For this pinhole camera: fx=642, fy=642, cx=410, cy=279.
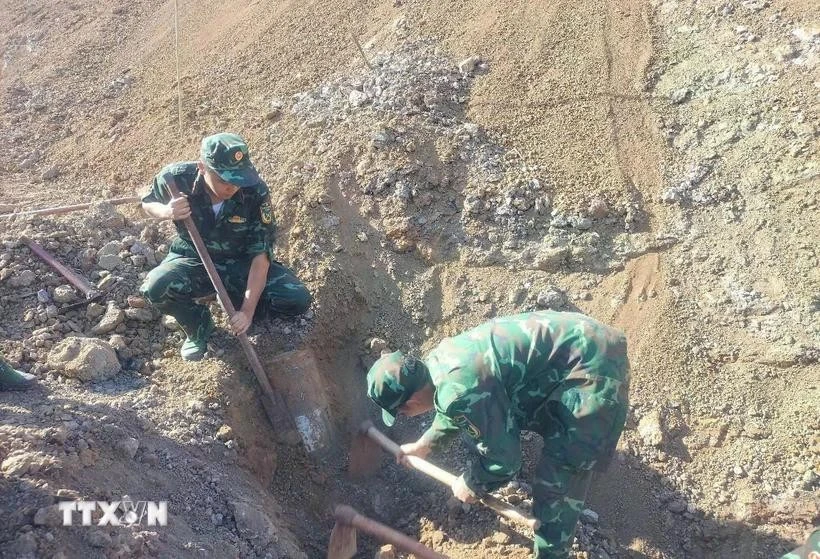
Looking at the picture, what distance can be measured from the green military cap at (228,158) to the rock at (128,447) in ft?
4.82

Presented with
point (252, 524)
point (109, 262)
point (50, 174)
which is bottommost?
point (252, 524)

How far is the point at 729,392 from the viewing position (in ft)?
13.0

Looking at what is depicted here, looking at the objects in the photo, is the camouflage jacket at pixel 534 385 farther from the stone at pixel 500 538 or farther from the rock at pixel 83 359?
the rock at pixel 83 359

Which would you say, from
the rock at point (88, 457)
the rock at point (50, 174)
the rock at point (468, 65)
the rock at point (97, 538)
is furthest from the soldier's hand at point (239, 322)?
the rock at point (468, 65)

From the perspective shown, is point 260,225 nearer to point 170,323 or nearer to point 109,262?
point 170,323

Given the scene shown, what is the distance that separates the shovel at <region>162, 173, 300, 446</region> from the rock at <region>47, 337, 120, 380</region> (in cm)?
75

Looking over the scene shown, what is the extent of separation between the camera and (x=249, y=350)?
396cm

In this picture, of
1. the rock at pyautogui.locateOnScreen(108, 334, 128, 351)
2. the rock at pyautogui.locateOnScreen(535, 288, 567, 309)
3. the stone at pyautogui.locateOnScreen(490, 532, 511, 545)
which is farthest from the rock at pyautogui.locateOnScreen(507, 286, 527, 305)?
the rock at pyautogui.locateOnScreen(108, 334, 128, 351)

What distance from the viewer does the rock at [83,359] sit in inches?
148

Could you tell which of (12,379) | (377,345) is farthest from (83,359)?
(377,345)

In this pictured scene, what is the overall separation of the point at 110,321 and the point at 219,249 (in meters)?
0.83

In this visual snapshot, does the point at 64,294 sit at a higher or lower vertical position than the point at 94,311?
higher

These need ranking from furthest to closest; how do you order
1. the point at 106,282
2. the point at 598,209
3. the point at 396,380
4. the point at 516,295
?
1. the point at 598,209
2. the point at 516,295
3. the point at 106,282
4. the point at 396,380

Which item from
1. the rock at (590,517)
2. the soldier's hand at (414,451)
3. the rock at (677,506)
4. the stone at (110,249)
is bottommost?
the rock at (677,506)
